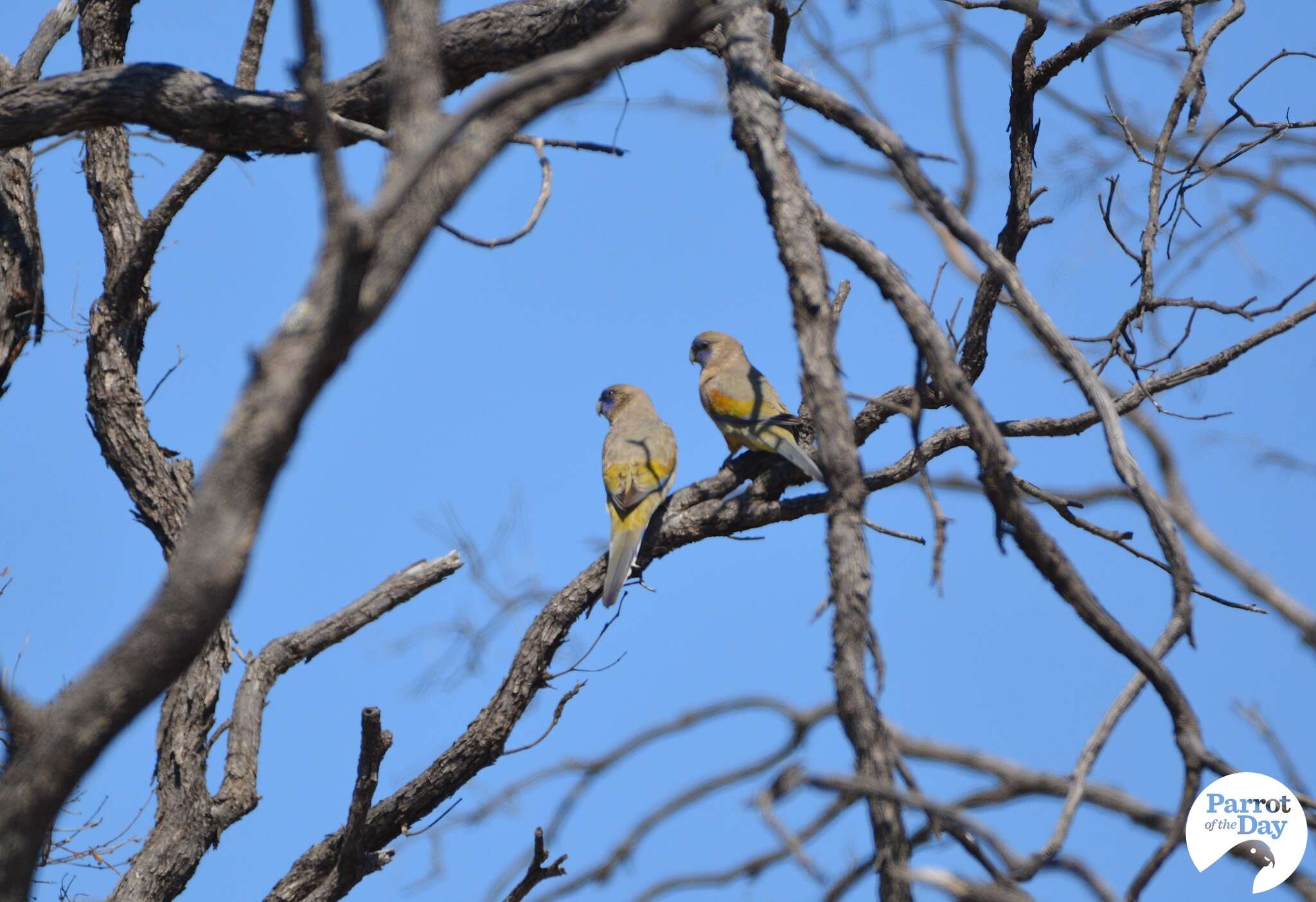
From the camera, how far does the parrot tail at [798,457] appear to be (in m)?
4.71

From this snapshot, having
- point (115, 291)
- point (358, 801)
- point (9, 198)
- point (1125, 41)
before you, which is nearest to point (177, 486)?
point (115, 291)

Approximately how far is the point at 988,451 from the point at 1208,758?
2.64 ft

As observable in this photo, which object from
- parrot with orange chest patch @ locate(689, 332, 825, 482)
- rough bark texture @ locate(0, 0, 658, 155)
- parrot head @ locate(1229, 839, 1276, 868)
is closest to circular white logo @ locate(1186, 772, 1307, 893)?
parrot head @ locate(1229, 839, 1276, 868)

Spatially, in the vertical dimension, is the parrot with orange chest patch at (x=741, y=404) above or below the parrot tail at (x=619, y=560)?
above

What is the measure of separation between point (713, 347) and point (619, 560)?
7.86ft

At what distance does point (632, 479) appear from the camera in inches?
221

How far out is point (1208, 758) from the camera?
2180 millimetres

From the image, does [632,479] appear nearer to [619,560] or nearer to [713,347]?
[619,560]

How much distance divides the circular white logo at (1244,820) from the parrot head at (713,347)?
15.2 ft

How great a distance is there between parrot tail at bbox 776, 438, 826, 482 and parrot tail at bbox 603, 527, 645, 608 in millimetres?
743

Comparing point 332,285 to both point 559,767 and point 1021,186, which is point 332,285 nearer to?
point 559,767

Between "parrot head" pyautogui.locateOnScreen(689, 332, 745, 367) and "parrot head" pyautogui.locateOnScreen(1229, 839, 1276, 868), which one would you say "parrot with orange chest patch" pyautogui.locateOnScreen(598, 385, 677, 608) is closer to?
"parrot head" pyautogui.locateOnScreen(689, 332, 745, 367)

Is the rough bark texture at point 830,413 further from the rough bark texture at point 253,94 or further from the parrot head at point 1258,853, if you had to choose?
the rough bark texture at point 253,94

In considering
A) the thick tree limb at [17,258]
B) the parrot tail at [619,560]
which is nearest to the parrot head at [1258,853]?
the parrot tail at [619,560]
